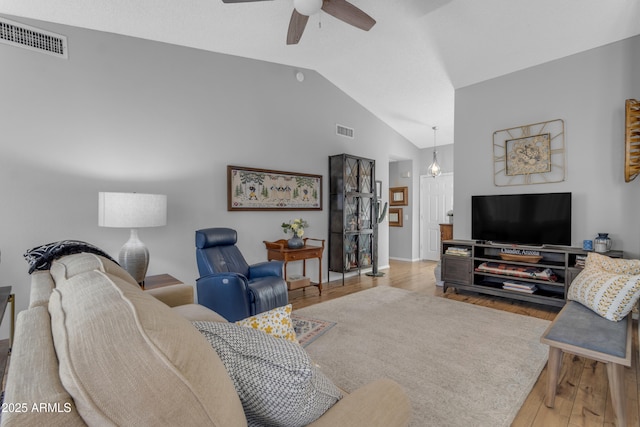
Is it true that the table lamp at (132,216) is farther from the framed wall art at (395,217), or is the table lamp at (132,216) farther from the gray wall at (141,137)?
the framed wall art at (395,217)

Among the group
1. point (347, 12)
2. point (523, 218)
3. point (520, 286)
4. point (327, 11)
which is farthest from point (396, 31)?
point (520, 286)

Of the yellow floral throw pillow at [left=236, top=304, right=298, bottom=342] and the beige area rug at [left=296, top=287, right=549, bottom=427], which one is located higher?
the yellow floral throw pillow at [left=236, top=304, right=298, bottom=342]

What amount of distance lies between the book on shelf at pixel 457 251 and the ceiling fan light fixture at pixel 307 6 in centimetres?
335

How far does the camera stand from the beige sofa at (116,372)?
0.44 metres

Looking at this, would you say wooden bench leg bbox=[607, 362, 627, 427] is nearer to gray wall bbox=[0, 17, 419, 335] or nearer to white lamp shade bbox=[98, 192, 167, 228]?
white lamp shade bbox=[98, 192, 167, 228]

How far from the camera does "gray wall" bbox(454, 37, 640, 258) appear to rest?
328 centimetres

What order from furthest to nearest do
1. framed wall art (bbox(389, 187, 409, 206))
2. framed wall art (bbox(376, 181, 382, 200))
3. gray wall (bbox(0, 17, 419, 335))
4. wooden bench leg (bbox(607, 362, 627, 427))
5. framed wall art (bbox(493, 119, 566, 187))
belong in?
framed wall art (bbox(389, 187, 409, 206))
framed wall art (bbox(376, 181, 382, 200))
framed wall art (bbox(493, 119, 566, 187))
gray wall (bbox(0, 17, 419, 335))
wooden bench leg (bbox(607, 362, 627, 427))

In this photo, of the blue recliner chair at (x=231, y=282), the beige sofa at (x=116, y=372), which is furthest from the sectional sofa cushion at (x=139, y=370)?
the blue recliner chair at (x=231, y=282)

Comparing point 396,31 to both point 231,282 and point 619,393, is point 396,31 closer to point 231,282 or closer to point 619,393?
point 231,282

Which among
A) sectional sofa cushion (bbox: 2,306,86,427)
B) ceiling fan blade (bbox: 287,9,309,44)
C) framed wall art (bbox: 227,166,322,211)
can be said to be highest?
ceiling fan blade (bbox: 287,9,309,44)

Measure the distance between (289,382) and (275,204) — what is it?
362 centimetres

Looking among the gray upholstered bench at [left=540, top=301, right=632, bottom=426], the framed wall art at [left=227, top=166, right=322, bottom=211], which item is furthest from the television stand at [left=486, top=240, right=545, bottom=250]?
the framed wall art at [left=227, top=166, right=322, bottom=211]

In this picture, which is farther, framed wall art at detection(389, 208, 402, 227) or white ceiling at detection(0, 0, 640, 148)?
framed wall art at detection(389, 208, 402, 227)

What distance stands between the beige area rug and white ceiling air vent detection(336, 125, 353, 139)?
111 inches
